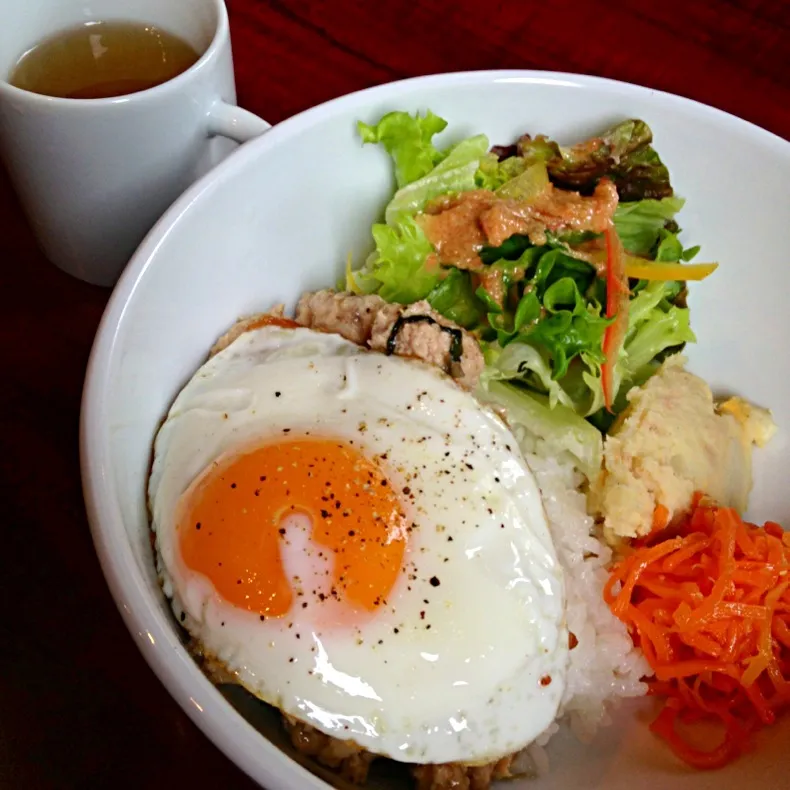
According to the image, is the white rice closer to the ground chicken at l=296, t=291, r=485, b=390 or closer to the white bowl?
the white bowl

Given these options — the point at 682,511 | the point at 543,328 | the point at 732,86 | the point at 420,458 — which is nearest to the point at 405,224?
the point at 543,328

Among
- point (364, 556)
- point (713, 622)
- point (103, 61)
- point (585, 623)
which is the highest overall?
point (103, 61)

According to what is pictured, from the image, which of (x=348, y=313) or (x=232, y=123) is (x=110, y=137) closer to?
(x=232, y=123)

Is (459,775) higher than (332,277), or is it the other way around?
(332,277)

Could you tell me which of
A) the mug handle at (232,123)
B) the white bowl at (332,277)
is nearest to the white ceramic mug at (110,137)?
the mug handle at (232,123)

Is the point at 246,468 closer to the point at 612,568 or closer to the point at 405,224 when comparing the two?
the point at 405,224

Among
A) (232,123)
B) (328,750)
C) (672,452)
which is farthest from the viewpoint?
(672,452)

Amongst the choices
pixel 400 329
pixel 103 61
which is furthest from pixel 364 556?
pixel 103 61

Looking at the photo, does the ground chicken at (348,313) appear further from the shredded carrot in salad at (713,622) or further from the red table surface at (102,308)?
the shredded carrot in salad at (713,622)
